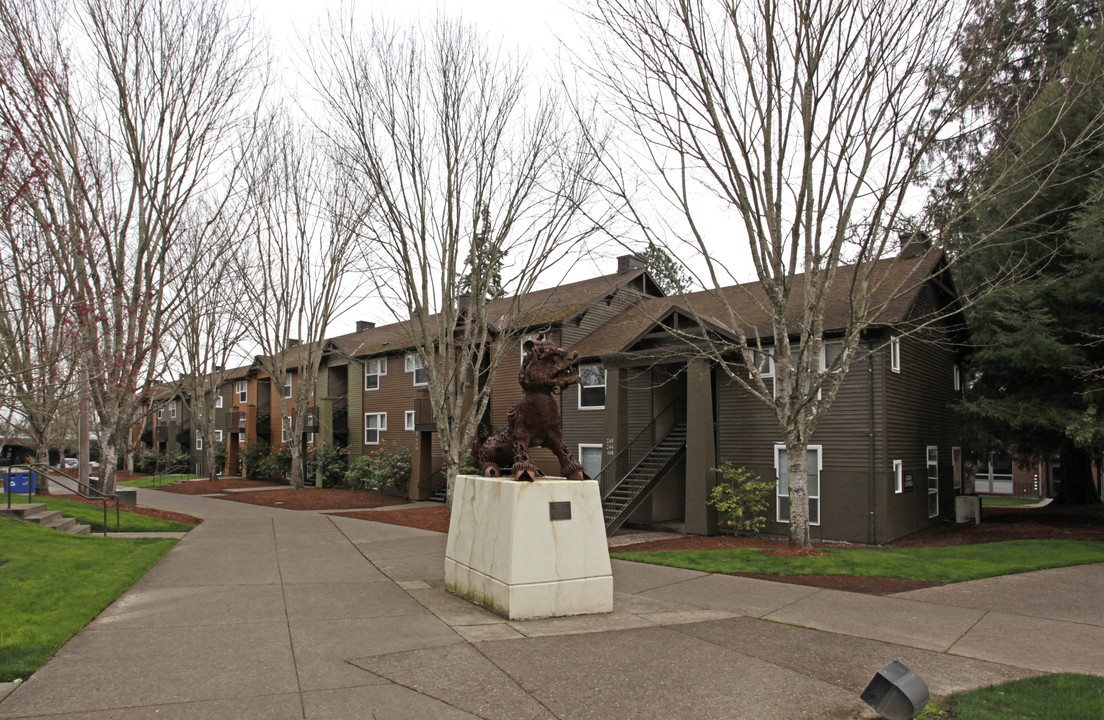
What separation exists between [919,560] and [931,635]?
5.06 m

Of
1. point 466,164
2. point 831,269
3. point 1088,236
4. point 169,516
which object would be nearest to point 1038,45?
point 1088,236

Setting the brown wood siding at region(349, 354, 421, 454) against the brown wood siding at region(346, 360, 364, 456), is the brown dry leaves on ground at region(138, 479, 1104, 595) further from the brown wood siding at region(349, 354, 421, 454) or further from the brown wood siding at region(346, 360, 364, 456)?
the brown wood siding at region(346, 360, 364, 456)

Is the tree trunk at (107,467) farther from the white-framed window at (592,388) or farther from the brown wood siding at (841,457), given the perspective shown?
the brown wood siding at (841,457)

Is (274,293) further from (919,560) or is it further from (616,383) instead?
(919,560)

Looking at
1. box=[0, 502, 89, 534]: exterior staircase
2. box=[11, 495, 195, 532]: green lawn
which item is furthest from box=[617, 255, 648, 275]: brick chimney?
box=[0, 502, 89, 534]: exterior staircase

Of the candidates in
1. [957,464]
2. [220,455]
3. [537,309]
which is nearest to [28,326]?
[537,309]

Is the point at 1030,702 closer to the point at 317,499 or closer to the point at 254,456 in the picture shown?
the point at 317,499

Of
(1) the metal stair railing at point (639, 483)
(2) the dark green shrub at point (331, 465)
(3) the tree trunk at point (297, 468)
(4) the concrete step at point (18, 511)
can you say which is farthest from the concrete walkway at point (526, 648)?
(2) the dark green shrub at point (331, 465)

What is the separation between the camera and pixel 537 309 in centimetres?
2027

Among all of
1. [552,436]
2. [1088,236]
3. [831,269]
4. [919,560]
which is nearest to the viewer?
[552,436]

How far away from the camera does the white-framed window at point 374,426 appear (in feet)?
99.6

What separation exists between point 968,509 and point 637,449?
9.32 meters

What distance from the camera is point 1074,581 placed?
401 inches

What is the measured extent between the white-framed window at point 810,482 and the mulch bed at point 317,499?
13022 millimetres
